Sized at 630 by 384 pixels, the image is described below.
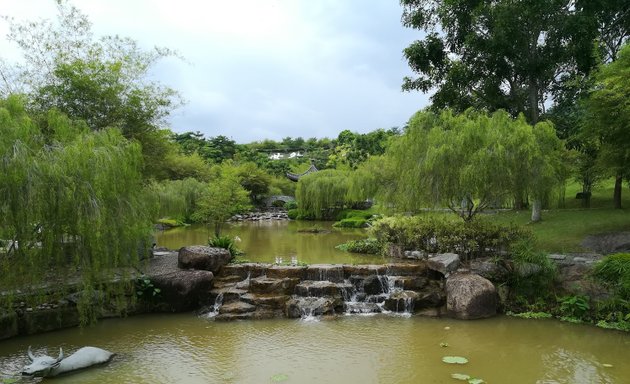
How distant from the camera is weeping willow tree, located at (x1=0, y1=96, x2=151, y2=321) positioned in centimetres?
673

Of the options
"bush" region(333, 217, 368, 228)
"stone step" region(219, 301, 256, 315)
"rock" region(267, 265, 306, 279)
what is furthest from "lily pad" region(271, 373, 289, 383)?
"bush" region(333, 217, 368, 228)

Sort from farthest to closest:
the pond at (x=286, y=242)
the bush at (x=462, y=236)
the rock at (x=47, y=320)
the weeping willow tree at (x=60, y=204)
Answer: the pond at (x=286, y=242)
the bush at (x=462, y=236)
the rock at (x=47, y=320)
the weeping willow tree at (x=60, y=204)

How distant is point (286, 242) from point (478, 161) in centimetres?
1122

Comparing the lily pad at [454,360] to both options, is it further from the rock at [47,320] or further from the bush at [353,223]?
the bush at [353,223]

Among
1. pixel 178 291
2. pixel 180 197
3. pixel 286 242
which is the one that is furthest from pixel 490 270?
pixel 180 197

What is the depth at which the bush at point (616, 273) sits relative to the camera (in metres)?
9.52

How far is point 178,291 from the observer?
10.7 m

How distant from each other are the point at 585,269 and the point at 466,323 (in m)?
2.97

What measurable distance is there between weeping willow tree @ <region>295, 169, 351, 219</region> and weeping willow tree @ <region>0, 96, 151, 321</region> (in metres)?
22.3

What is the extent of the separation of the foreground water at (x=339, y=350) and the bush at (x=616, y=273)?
0.99m

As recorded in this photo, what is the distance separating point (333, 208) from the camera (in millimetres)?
33156

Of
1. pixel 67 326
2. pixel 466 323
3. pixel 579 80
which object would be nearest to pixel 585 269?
pixel 466 323

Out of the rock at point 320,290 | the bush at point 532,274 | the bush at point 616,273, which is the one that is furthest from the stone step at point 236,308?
the bush at point 616,273

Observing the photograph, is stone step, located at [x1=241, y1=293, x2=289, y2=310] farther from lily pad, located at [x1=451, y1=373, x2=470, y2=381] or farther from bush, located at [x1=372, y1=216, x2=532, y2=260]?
bush, located at [x1=372, y1=216, x2=532, y2=260]
